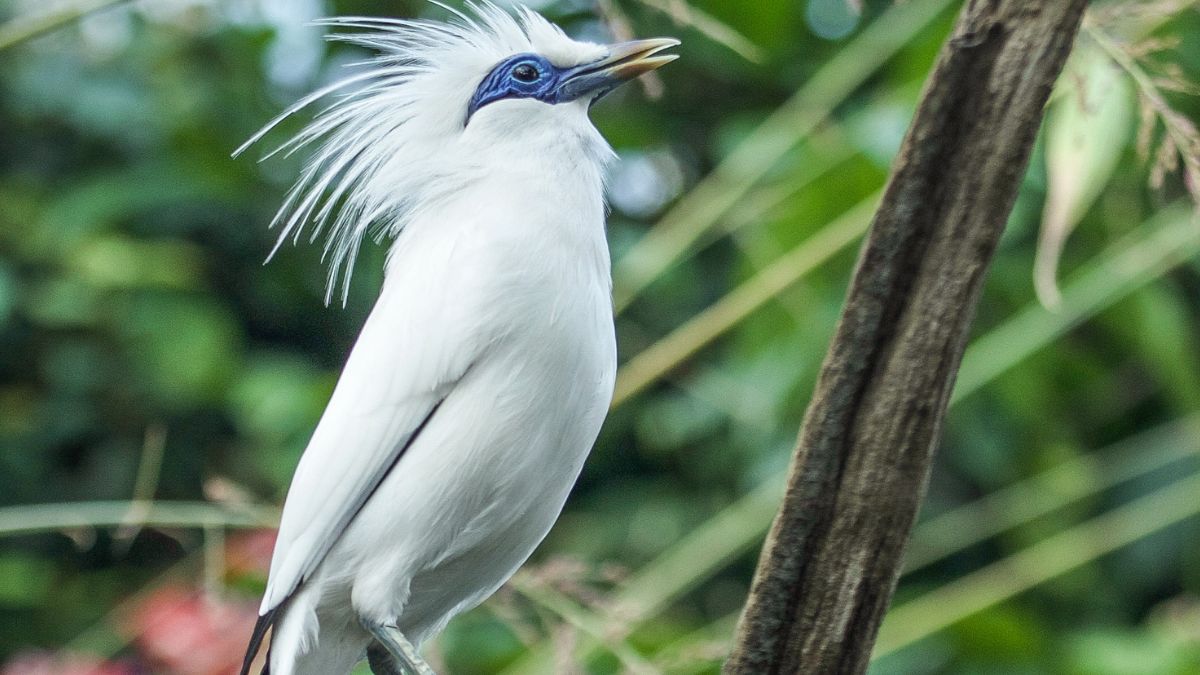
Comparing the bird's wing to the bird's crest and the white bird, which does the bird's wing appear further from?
the bird's crest

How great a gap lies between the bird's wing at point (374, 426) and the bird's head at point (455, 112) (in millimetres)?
204

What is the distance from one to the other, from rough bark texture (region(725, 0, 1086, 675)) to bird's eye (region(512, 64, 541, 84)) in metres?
0.65

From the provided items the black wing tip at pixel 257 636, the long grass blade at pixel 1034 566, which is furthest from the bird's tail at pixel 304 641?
the long grass blade at pixel 1034 566

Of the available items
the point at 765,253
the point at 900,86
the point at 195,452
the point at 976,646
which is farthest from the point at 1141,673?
the point at 195,452

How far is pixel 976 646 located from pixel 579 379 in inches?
73.7

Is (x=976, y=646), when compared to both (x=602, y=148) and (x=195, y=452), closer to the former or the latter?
(x=602, y=148)

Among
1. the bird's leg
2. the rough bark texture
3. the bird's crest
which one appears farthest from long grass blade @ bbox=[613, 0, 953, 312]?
the rough bark texture

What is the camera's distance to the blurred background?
2.91 m

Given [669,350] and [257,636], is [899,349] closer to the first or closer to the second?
[257,636]

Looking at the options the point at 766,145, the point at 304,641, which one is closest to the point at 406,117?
the point at 304,641

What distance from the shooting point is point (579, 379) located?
1.68m

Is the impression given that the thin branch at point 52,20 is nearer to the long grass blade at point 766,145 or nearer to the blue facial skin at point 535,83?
the blue facial skin at point 535,83

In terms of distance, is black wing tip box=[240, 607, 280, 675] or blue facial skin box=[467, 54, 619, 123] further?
blue facial skin box=[467, 54, 619, 123]

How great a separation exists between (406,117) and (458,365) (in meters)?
0.46
